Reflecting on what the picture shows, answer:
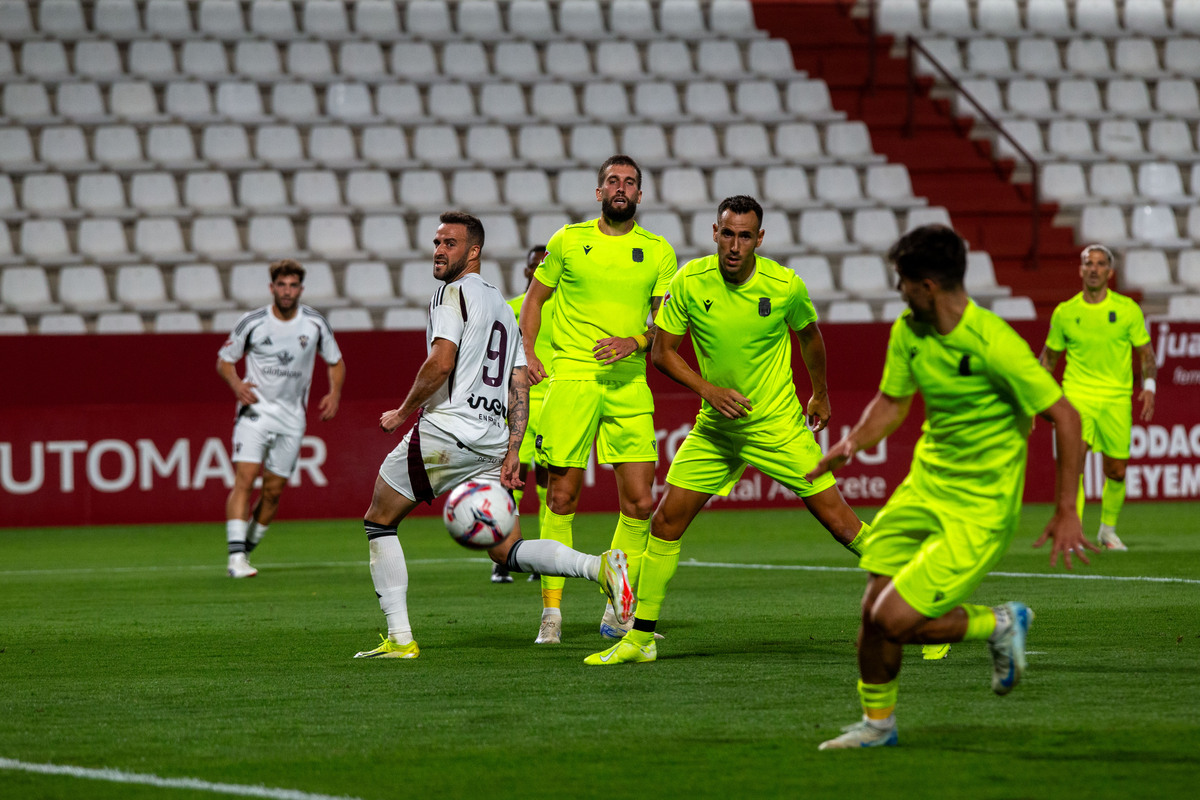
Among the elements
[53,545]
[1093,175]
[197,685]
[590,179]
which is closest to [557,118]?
[590,179]

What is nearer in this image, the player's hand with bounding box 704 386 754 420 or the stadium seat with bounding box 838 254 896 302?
the player's hand with bounding box 704 386 754 420

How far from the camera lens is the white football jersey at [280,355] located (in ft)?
40.5

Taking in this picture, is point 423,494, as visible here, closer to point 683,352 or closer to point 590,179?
point 683,352

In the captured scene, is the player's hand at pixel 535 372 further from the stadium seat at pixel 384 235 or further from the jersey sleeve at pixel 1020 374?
the stadium seat at pixel 384 235

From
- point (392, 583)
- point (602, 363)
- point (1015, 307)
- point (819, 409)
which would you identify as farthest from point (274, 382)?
point (1015, 307)

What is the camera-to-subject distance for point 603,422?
8039 mm

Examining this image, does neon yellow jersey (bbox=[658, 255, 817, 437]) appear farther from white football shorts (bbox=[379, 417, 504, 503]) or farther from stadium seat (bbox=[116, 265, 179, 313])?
stadium seat (bbox=[116, 265, 179, 313])

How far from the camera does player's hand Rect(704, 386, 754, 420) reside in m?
7.05

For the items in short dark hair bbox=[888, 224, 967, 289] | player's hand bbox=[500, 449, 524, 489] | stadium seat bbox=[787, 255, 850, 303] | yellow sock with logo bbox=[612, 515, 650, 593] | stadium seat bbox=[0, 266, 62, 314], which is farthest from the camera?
stadium seat bbox=[787, 255, 850, 303]

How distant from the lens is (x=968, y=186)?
21.4 meters

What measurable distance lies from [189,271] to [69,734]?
1272 centimetres

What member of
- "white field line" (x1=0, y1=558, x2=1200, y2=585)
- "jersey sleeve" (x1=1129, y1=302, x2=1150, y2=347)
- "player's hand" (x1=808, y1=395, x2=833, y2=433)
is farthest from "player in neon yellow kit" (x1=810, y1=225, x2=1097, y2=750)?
"jersey sleeve" (x1=1129, y1=302, x2=1150, y2=347)

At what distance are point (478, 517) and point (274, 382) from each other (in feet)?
19.1

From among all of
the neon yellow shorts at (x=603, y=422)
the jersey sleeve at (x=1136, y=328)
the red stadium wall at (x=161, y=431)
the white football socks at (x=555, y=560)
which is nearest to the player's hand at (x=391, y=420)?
the white football socks at (x=555, y=560)
